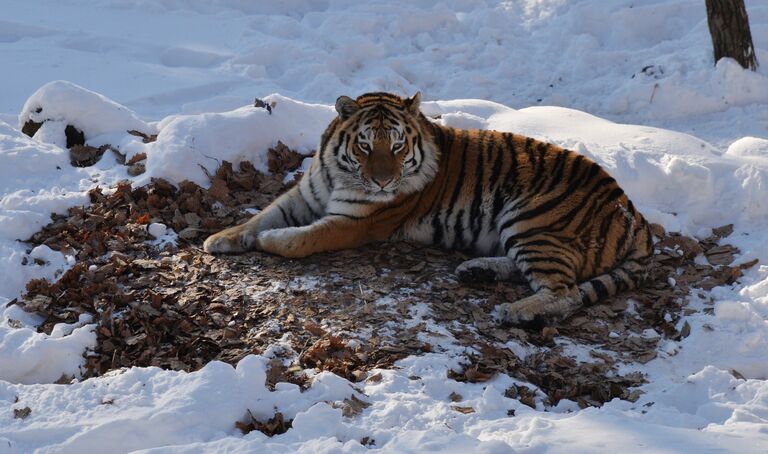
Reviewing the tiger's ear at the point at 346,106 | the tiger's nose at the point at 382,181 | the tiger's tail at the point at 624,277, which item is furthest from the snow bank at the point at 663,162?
the tiger's nose at the point at 382,181

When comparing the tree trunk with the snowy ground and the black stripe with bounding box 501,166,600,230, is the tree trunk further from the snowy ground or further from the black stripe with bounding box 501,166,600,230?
the black stripe with bounding box 501,166,600,230

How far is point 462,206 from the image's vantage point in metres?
5.60

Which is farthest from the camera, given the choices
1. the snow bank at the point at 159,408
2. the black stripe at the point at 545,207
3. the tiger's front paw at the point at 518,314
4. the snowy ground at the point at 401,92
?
the black stripe at the point at 545,207

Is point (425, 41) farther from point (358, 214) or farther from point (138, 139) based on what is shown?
point (358, 214)

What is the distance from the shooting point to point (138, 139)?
6934 mm

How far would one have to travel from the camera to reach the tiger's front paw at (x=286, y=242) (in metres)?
5.35

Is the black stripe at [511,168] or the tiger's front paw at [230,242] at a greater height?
the black stripe at [511,168]

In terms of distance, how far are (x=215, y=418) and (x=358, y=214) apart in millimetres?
2157

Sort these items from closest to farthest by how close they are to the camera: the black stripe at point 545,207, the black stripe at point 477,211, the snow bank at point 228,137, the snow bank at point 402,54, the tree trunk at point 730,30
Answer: the black stripe at point 545,207, the black stripe at point 477,211, the snow bank at point 228,137, the tree trunk at point 730,30, the snow bank at point 402,54

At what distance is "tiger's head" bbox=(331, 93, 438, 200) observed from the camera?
5.39m

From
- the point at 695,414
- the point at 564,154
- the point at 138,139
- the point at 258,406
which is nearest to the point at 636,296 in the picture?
the point at 564,154

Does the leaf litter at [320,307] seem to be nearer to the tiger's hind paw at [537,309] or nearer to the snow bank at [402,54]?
the tiger's hind paw at [537,309]

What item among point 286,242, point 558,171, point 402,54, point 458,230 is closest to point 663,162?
point 558,171

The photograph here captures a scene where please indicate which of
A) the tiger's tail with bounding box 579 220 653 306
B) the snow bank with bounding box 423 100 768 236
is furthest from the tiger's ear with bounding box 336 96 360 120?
the tiger's tail with bounding box 579 220 653 306
